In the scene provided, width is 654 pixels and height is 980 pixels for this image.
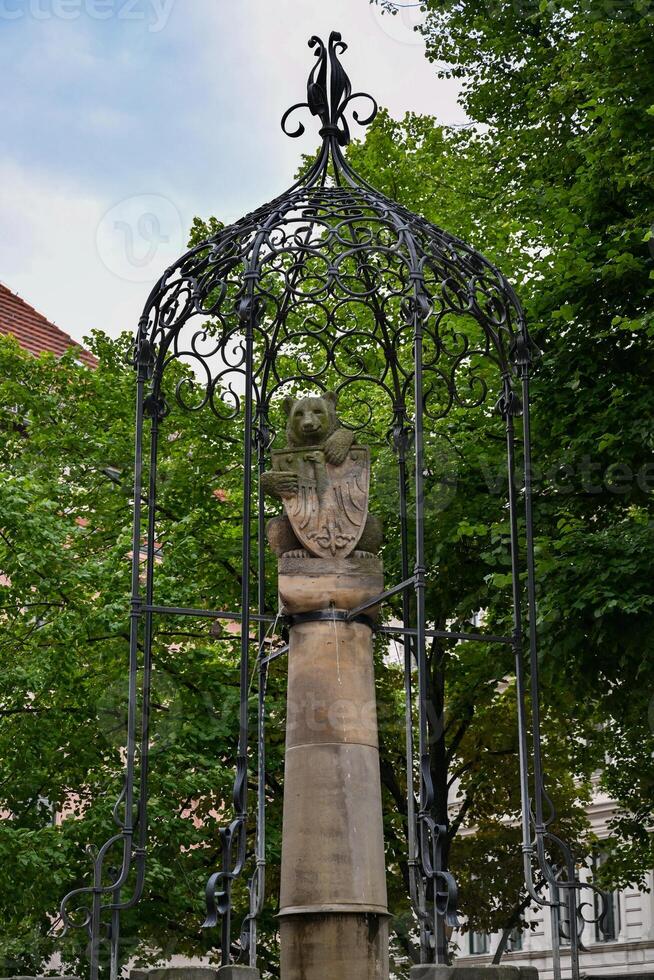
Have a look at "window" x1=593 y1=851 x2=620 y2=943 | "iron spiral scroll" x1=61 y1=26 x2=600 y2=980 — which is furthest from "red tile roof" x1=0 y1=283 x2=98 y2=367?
"iron spiral scroll" x1=61 y1=26 x2=600 y2=980

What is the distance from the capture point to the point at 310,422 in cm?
912

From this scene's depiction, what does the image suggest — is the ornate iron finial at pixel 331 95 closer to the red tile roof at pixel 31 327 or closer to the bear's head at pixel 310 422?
the bear's head at pixel 310 422

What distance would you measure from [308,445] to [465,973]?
11.0 ft

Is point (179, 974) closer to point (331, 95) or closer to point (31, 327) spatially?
point (331, 95)

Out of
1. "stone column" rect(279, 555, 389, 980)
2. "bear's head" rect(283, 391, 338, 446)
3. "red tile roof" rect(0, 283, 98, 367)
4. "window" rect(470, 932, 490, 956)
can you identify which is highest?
"red tile roof" rect(0, 283, 98, 367)

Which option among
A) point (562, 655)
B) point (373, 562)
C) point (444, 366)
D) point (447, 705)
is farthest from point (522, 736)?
point (447, 705)

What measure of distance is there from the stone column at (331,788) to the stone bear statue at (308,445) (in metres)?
0.18

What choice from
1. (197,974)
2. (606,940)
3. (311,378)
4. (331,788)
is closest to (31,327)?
(606,940)

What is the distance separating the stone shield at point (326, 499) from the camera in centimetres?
892

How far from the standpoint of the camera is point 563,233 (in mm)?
15117

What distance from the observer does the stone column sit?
7957mm

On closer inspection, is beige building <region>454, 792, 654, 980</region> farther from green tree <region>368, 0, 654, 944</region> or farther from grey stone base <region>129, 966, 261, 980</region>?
grey stone base <region>129, 966, 261, 980</region>

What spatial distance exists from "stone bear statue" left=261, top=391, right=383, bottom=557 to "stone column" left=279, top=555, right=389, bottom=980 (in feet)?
0.59

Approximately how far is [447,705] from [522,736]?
11663mm
